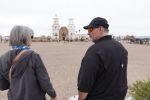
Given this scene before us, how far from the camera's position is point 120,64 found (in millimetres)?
5152

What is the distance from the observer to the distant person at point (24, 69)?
504cm

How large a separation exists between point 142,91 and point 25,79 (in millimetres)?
3333

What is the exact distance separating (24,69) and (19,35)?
39cm

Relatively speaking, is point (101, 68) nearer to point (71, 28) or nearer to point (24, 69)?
point (24, 69)

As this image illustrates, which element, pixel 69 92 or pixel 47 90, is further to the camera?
pixel 69 92

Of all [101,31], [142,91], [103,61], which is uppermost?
[101,31]

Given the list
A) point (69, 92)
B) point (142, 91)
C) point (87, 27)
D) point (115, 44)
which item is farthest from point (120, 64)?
point (69, 92)

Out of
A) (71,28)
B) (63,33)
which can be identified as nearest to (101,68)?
(63,33)

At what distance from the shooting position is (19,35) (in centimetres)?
506

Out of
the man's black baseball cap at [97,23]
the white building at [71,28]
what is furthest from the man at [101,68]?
the white building at [71,28]

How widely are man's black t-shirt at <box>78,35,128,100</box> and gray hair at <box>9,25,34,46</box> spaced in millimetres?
713

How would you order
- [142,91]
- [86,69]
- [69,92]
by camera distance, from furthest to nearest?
[69,92] < [142,91] < [86,69]

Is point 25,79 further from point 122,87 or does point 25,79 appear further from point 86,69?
point 122,87

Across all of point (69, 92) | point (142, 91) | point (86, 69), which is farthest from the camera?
point (69, 92)
